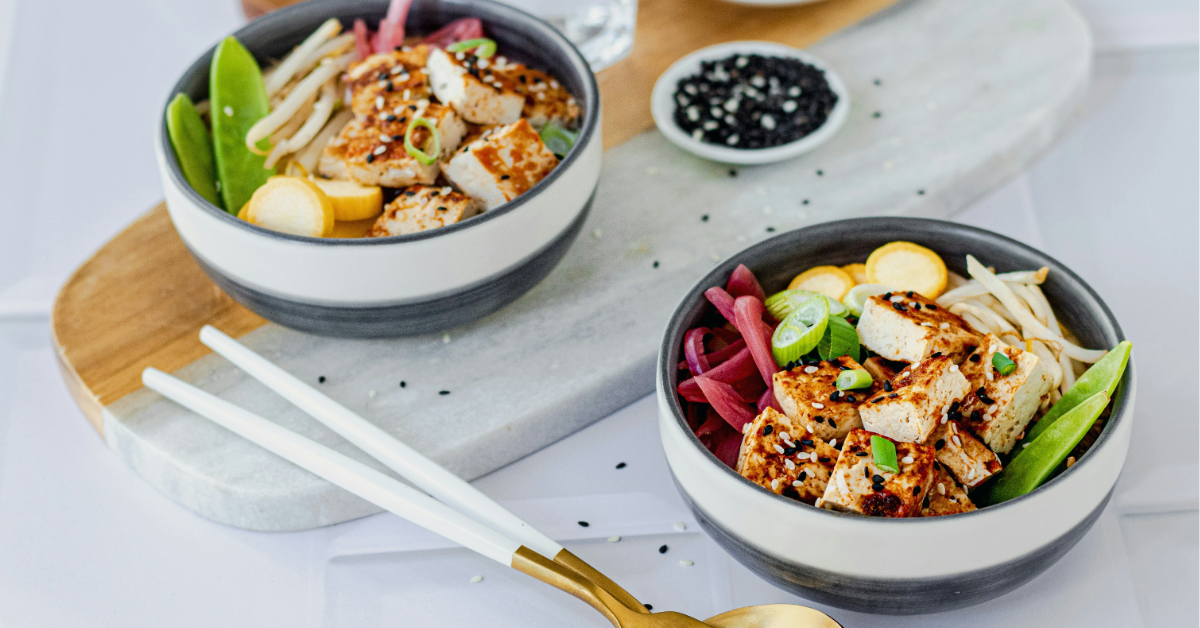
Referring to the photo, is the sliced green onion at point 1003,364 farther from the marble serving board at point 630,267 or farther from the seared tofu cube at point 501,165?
the seared tofu cube at point 501,165

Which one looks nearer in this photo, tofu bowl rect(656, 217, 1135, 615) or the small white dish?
tofu bowl rect(656, 217, 1135, 615)

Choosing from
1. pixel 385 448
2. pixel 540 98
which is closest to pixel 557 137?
pixel 540 98

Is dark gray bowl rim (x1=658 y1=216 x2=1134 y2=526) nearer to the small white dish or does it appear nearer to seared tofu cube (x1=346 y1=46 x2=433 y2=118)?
the small white dish

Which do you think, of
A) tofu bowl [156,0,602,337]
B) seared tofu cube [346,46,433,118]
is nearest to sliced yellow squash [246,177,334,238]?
tofu bowl [156,0,602,337]

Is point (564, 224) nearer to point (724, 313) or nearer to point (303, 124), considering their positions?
point (724, 313)

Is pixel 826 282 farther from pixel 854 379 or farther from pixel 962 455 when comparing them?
pixel 962 455

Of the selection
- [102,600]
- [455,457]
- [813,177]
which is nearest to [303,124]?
[455,457]

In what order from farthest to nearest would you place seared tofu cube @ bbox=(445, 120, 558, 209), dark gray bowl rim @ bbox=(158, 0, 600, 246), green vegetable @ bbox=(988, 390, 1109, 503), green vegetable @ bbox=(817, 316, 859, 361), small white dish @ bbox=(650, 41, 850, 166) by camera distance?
small white dish @ bbox=(650, 41, 850, 166), seared tofu cube @ bbox=(445, 120, 558, 209), dark gray bowl rim @ bbox=(158, 0, 600, 246), green vegetable @ bbox=(817, 316, 859, 361), green vegetable @ bbox=(988, 390, 1109, 503)
